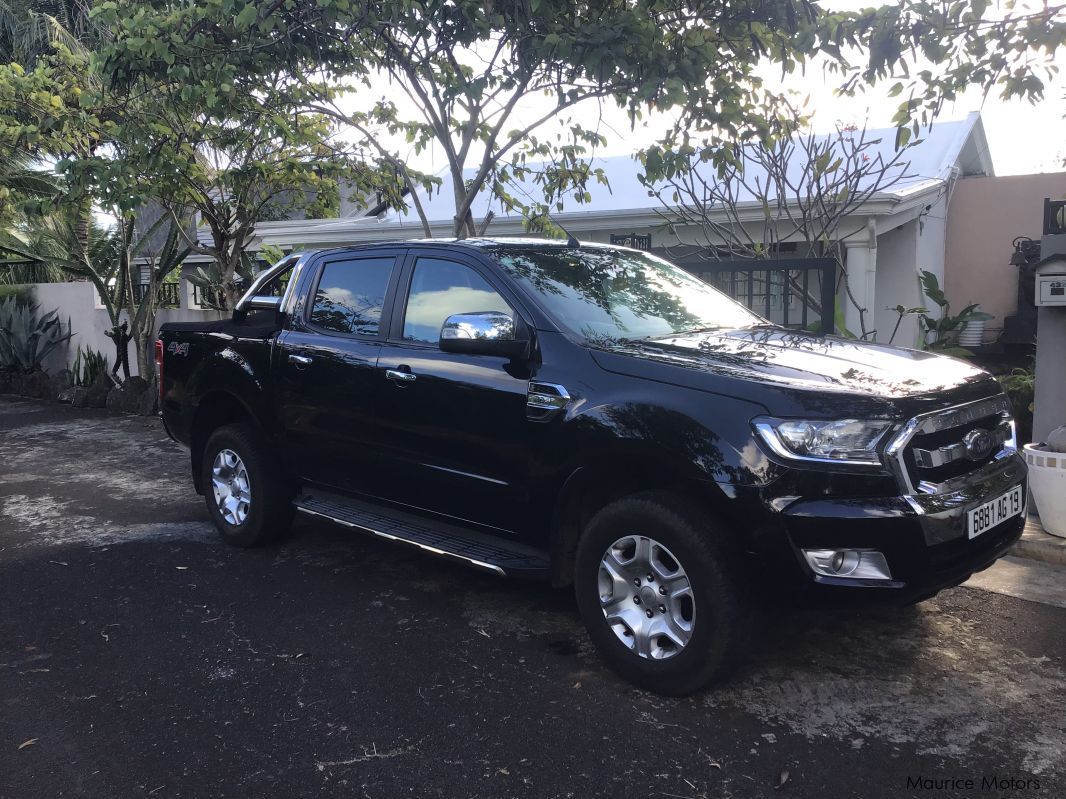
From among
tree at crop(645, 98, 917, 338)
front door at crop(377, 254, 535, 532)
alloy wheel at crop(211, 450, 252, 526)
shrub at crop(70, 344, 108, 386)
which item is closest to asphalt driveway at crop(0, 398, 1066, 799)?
alloy wheel at crop(211, 450, 252, 526)

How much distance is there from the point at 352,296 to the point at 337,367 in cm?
46

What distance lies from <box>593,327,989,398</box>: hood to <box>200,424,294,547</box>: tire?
2.59 m

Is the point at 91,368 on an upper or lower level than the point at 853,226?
lower

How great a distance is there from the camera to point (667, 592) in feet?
11.8

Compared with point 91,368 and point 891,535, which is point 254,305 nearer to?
point 891,535

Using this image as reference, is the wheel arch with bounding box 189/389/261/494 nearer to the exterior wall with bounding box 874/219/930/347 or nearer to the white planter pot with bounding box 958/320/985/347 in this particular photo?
the exterior wall with bounding box 874/219/930/347

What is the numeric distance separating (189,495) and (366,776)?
485 centimetres

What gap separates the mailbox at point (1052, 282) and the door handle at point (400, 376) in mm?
4333

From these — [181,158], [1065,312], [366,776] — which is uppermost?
[181,158]

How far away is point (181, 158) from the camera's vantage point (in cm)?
927

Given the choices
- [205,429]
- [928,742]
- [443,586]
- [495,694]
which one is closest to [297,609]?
[443,586]

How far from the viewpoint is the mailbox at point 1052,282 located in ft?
19.7

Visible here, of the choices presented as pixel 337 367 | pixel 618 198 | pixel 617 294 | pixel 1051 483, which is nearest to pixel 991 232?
pixel 618 198

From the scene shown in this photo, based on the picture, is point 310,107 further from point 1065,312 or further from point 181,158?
point 1065,312
